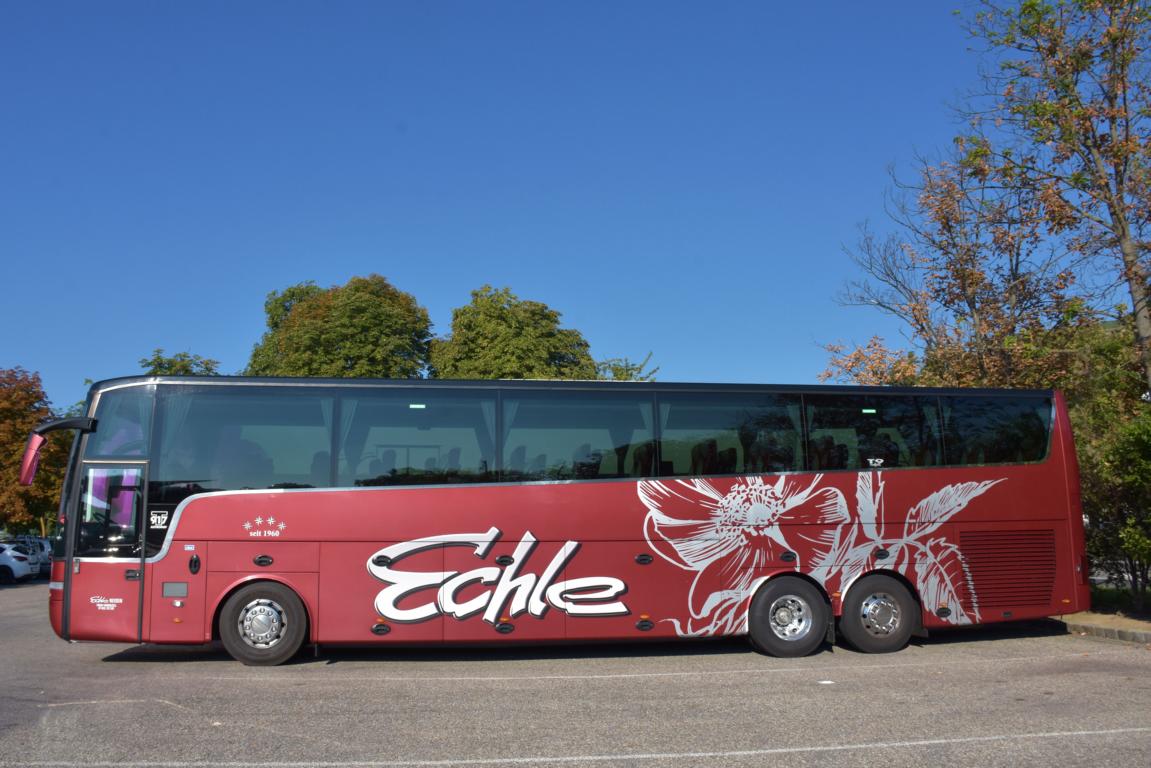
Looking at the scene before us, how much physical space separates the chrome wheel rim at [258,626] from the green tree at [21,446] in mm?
29921

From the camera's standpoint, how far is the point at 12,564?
103 feet

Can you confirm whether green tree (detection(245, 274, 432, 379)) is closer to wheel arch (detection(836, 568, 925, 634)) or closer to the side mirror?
the side mirror

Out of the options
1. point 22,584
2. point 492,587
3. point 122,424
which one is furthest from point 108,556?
point 22,584

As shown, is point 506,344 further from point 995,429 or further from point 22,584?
point 995,429

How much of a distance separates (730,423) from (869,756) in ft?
18.8

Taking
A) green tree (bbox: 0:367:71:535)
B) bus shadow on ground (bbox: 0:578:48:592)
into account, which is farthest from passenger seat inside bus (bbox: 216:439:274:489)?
green tree (bbox: 0:367:71:535)

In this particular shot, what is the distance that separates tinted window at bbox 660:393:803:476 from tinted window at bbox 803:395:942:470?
0.93 ft

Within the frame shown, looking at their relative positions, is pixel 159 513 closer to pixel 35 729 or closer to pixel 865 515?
pixel 35 729

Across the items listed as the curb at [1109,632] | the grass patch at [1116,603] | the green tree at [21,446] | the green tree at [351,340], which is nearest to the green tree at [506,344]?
the green tree at [351,340]

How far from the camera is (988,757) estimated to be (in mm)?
6555

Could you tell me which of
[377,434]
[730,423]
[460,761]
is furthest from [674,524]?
[460,761]

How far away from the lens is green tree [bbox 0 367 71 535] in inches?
1473

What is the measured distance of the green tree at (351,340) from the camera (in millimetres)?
43281

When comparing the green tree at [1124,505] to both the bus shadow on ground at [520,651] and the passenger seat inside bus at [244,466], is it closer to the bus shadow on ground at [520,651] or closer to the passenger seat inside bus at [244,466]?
the bus shadow on ground at [520,651]
